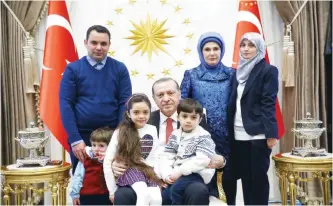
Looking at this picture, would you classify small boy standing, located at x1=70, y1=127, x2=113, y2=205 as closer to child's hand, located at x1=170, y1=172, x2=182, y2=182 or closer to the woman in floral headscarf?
child's hand, located at x1=170, y1=172, x2=182, y2=182

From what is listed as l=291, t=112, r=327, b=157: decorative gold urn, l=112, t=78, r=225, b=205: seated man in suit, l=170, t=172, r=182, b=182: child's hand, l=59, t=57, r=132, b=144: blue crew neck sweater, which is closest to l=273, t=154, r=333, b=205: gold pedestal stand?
l=291, t=112, r=327, b=157: decorative gold urn

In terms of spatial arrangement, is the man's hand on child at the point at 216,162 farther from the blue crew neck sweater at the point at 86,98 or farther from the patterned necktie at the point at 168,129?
the blue crew neck sweater at the point at 86,98

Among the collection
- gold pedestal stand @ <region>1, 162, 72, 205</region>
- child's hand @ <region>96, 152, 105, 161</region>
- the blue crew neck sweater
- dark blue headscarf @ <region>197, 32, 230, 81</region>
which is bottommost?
gold pedestal stand @ <region>1, 162, 72, 205</region>

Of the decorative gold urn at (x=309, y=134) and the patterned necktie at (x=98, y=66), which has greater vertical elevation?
the patterned necktie at (x=98, y=66)

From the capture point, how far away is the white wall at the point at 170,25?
157 inches

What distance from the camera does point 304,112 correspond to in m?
3.87

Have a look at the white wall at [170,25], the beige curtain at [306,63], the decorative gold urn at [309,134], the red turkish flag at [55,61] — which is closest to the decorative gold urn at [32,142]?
the red turkish flag at [55,61]

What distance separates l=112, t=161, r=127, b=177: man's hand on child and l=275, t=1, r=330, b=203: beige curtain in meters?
2.00

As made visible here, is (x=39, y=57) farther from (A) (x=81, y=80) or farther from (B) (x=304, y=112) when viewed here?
(B) (x=304, y=112)

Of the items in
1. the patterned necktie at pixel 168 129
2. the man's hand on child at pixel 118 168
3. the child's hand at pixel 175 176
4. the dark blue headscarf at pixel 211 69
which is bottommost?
the child's hand at pixel 175 176

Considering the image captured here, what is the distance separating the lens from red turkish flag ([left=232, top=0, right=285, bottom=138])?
370 cm

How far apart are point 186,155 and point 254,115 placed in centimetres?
57

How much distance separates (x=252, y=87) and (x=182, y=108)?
55 cm

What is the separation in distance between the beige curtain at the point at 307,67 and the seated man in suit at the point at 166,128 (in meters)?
1.56
